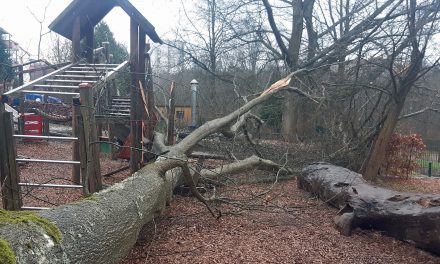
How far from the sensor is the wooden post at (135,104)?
7.35 metres

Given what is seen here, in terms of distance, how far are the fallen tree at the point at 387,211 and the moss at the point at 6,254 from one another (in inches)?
162

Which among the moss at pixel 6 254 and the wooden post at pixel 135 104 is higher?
the wooden post at pixel 135 104

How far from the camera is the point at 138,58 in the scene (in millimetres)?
7586

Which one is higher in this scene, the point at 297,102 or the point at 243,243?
the point at 297,102

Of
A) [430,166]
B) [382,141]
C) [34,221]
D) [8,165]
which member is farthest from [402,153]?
[34,221]

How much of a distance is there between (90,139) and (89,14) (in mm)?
4087

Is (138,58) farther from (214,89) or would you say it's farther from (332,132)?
(214,89)

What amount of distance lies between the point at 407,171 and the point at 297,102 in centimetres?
494

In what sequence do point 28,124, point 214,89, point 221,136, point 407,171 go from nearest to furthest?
point 221,136, point 407,171, point 28,124, point 214,89

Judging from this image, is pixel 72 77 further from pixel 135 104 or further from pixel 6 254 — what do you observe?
pixel 6 254

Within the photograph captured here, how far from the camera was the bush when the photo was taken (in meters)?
11.1

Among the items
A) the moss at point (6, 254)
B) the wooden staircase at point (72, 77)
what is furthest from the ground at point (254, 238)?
the moss at point (6, 254)

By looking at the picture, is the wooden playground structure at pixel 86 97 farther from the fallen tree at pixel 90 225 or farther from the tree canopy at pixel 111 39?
the tree canopy at pixel 111 39

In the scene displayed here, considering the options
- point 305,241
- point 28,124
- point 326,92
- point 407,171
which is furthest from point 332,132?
point 28,124
